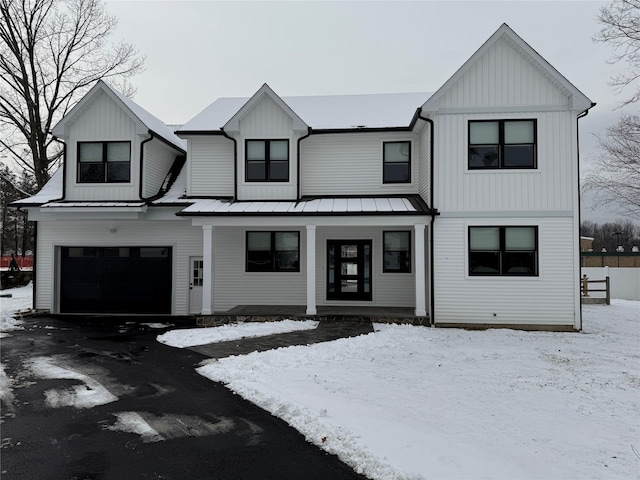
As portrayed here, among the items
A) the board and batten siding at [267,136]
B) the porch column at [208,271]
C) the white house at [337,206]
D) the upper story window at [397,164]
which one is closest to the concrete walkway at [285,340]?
the white house at [337,206]

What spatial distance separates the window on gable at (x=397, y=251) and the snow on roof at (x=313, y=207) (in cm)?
127

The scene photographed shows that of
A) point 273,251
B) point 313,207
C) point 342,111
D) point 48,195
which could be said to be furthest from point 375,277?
point 48,195

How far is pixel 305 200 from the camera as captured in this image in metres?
13.6

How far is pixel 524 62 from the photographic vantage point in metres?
12.0

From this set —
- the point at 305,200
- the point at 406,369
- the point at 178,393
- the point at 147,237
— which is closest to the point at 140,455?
the point at 178,393

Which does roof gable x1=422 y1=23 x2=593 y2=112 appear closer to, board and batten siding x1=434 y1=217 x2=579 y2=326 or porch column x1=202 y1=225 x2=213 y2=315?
board and batten siding x1=434 y1=217 x2=579 y2=326

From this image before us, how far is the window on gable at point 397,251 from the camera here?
1401cm

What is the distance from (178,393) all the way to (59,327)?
765 centimetres

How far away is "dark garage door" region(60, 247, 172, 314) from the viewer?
565 inches

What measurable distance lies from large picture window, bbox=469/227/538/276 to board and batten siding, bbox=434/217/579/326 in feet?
0.52

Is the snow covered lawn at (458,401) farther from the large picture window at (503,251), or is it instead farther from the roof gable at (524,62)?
the roof gable at (524,62)

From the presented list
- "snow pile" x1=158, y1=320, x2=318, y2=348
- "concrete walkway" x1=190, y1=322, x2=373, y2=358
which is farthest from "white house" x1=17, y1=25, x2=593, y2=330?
"concrete walkway" x1=190, y1=322, x2=373, y2=358

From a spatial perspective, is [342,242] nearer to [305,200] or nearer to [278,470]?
[305,200]

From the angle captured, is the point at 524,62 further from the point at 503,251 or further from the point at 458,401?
the point at 458,401
